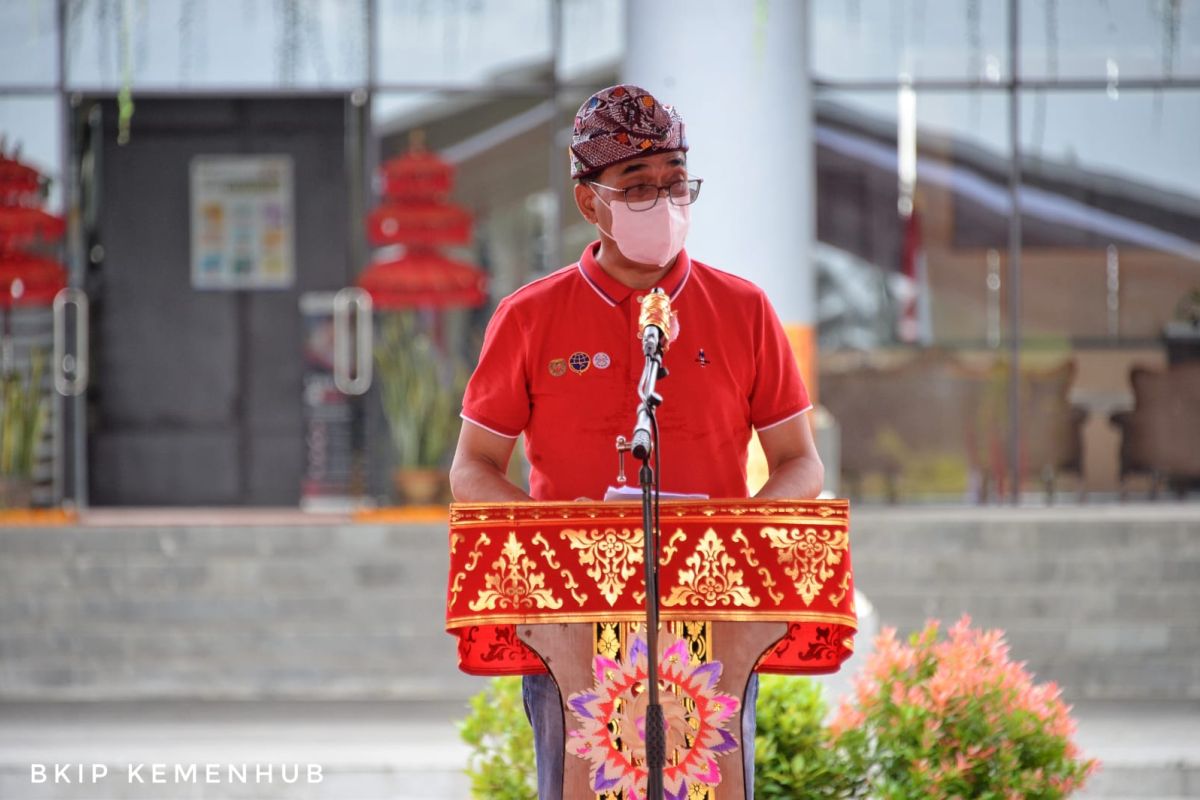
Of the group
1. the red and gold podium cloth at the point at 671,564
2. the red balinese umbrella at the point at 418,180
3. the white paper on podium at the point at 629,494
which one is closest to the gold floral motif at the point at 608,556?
the red and gold podium cloth at the point at 671,564

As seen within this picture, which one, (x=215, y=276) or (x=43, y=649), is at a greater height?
(x=215, y=276)

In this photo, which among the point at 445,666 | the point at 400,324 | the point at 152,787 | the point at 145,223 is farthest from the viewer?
the point at 145,223

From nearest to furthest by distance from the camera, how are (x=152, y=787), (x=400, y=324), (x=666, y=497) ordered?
1. (x=666, y=497)
2. (x=152, y=787)
3. (x=400, y=324)

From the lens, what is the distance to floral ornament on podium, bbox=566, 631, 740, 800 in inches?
118

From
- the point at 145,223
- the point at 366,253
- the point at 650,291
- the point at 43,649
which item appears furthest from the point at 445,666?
the point at 650,291

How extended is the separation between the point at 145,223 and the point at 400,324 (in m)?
1.95

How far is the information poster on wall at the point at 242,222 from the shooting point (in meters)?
11.4

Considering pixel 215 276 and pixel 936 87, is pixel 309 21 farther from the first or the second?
pixel 936 87

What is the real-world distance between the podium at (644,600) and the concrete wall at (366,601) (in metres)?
5.95

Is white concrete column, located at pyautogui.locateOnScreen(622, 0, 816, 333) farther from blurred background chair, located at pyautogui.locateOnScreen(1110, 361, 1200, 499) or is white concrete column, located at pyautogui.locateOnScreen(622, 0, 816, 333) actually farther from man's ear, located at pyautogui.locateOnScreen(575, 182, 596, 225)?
man's ear, located at pyautogui.locateOnScreen(575, 182, 596, 225)

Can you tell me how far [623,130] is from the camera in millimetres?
3148

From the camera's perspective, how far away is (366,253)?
36.3ft

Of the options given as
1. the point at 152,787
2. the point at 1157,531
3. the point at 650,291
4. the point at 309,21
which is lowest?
the point at 152,787

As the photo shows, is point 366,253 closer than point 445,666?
No
